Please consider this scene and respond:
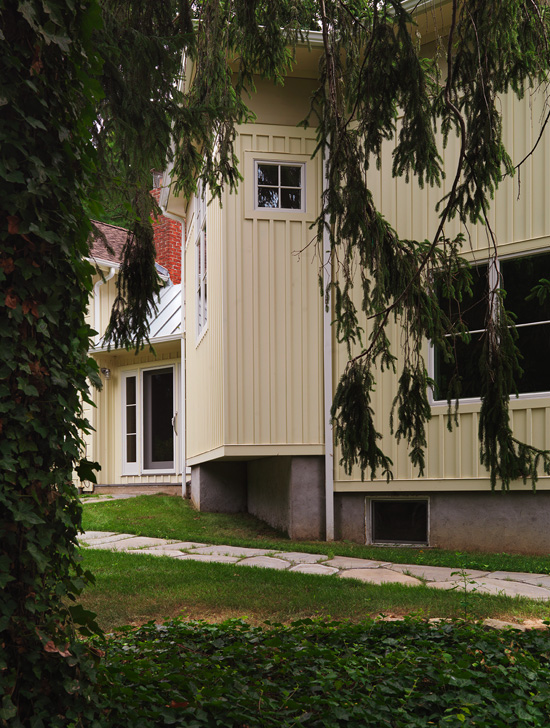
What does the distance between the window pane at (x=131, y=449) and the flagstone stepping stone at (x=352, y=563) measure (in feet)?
26.4

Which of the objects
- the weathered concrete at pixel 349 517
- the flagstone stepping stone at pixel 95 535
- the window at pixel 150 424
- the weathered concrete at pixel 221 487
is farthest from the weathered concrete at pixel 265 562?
the window at pixel 150 424

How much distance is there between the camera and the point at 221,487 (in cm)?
1161

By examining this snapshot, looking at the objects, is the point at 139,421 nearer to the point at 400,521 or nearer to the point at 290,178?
the point at 290,178

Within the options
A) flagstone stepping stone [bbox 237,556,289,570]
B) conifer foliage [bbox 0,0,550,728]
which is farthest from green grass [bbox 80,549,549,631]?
conifer foliage [bbox 0,0,550,728]

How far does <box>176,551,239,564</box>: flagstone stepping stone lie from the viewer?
7.26 metres

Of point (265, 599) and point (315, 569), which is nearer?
point (265, 599)

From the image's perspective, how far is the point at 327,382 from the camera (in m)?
9.23

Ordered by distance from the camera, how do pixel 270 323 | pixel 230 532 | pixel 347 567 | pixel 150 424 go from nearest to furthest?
1. pixel 347 567
2. pixel 270 323
3. pixel 230 532
4. pixel 150 424

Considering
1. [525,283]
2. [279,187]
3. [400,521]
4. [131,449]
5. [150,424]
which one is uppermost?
[279,187]

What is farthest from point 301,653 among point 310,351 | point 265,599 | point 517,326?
point 310,351

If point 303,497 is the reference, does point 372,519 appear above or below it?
below

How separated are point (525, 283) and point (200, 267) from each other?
18.4 ft

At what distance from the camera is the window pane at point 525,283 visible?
7988 mm

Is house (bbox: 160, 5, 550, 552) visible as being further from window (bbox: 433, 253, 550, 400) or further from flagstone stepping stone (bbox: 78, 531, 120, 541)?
flagstone stepping stone (bbox: 78, 531, 120, 541)
